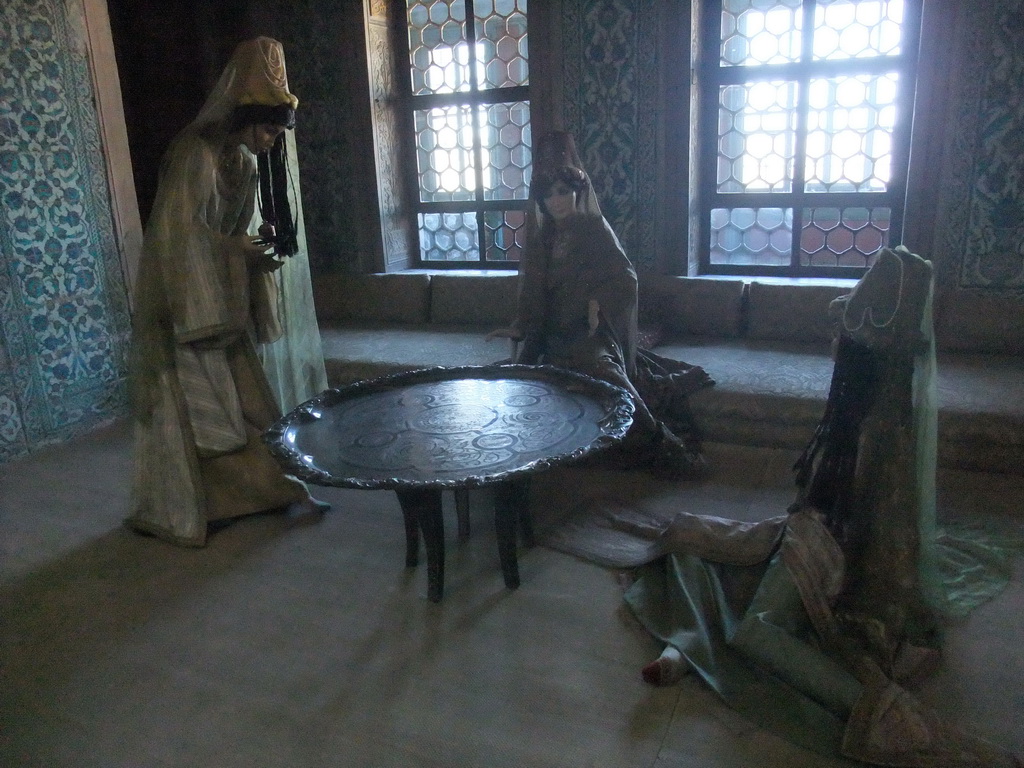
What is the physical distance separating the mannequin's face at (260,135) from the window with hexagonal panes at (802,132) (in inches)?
113

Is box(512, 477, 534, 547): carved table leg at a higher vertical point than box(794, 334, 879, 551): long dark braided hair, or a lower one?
lower

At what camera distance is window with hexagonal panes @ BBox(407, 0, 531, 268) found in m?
5.59

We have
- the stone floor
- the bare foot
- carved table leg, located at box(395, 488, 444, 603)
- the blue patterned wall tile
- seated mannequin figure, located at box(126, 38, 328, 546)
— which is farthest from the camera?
the blue patterned wall tile

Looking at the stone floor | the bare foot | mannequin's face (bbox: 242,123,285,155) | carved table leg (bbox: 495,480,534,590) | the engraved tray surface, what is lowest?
the stone floor

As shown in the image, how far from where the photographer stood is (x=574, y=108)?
521cm

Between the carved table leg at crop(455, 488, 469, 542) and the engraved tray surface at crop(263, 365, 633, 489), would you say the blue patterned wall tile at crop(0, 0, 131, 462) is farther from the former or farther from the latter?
the carved table leg at crop(455, 488, 469, 542)

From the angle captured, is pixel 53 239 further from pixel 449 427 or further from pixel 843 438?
pixel 843 438

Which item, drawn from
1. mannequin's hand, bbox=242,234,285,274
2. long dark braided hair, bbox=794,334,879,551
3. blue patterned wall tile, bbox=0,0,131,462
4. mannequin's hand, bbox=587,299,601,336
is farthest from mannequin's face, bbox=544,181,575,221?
blue patterned wall tile, bbox=0,0,131,462

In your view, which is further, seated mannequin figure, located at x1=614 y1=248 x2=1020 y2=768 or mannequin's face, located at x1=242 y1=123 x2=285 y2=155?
mannequin's face, located at x1=242 y1=123 x2=285 y2=155

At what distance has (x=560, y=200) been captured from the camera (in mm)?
4012

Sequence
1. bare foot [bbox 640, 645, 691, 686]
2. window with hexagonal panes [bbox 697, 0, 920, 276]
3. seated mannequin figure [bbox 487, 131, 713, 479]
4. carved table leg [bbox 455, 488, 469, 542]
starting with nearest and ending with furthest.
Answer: bare foot [bbox 640, 645, 691, 686] → carved table leg [bbox 455, 488, 469, 542] → seated mannequin figure [bbox 487, 131, 713, 479] → window with hexagonal panes [bbox 697, 0, 920, 276]

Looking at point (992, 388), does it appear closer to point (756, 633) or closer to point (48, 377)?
point (756, 633)

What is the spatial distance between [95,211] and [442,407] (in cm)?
282

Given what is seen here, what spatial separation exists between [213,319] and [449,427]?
109 cm
